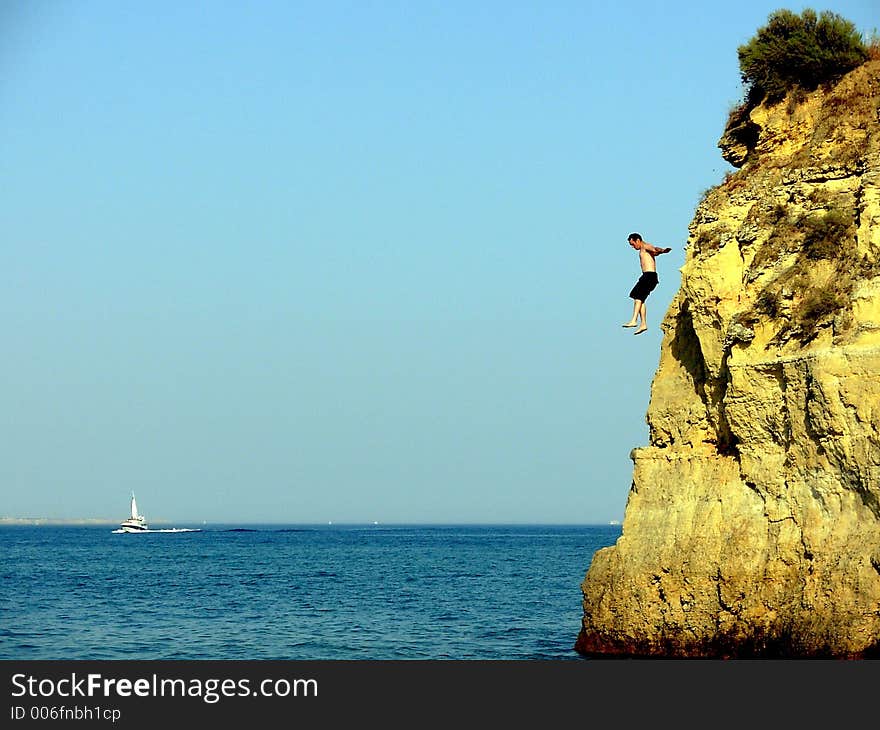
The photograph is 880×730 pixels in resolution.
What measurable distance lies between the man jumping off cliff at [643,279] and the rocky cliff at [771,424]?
165cm

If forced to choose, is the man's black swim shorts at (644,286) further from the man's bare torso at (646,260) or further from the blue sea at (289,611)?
the blue sea at (289,611)

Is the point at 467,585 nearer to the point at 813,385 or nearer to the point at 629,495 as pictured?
the point at 629,495

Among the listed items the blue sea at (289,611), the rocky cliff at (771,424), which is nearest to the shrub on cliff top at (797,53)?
the rocky cliff at (771,424)

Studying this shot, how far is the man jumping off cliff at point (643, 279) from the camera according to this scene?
23.8 metres

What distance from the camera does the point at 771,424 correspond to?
23297 millimetres

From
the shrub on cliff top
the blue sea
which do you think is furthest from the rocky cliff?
the blue sea

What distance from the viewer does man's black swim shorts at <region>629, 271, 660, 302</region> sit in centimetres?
2383

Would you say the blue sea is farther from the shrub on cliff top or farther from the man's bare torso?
the shrub on cliff top

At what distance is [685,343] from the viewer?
1055 inches

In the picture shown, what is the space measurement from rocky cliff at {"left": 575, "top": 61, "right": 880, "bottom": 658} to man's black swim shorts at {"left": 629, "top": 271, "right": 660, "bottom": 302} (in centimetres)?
171

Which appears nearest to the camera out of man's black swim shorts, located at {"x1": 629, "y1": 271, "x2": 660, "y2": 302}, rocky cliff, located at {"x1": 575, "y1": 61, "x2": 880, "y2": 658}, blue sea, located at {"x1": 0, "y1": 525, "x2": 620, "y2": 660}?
rocky cliff, located at {"x1": 575, "y1": 61, "x2": 880, "y2": 658}

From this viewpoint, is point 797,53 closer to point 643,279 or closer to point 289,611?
point 643,279

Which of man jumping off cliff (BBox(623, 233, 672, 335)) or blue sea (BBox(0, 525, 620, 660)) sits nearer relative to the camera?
man jumping off cliff (BBox(623, 233, 672, 335))

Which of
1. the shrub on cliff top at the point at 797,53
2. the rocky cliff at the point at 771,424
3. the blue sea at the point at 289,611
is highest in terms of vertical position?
the shrub on cliff top at the point at 797,53
